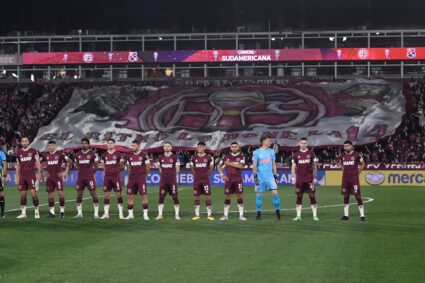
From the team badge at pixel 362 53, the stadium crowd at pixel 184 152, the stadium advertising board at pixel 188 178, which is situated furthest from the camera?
the team badge at pixel 362 53

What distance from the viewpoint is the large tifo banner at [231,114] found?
179ft

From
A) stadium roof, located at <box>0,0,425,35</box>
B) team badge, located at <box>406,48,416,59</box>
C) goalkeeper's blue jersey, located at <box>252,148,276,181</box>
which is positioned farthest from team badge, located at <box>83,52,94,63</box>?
goalkeeper's blue jersey, located at <box>252,148,276,181</box>

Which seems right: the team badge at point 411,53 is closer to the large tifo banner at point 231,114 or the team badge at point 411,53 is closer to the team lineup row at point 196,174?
the large tifo banner at point 231,114

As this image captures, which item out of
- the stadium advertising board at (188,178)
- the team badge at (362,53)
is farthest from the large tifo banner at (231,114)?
the stadium advertising board at (188,178)

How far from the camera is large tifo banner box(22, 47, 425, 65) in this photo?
6359 centimetres

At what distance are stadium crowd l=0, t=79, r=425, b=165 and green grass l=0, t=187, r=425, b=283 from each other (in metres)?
27.8

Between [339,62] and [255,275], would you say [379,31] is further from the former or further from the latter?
[255,275]

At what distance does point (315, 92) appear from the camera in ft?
196

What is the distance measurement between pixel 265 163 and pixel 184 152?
32337 millimetres

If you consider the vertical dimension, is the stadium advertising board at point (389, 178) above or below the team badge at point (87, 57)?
below

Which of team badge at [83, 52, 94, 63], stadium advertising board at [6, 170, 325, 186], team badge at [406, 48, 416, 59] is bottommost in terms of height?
stadium advertising board at [6, 170, 325, 186]

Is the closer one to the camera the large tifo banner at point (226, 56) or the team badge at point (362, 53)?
the large tifo banner at point (226, 56)

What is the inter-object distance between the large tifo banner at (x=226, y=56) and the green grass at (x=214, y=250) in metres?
42.7

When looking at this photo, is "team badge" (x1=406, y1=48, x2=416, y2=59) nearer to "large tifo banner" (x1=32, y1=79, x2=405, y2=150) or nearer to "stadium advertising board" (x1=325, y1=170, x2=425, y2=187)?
"large tifo banner" (x1=32, y1=79, x2=405, y2=150)
